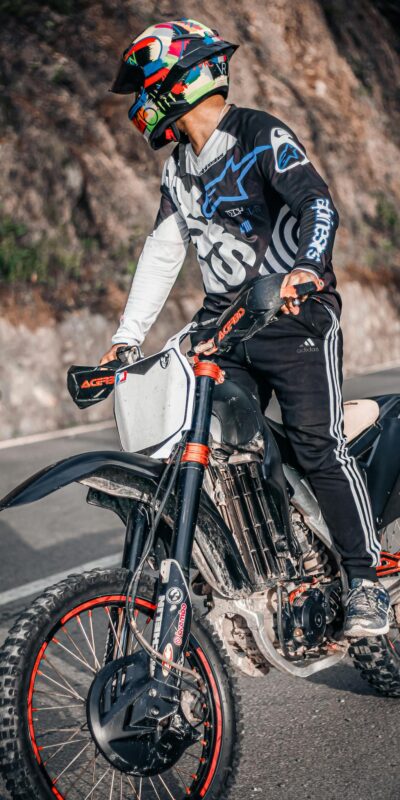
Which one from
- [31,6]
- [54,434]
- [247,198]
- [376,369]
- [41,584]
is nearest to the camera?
[247,198]

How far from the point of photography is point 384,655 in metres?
3.59

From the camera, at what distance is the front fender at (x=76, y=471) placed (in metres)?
2.76

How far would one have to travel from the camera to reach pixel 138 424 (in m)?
2.98

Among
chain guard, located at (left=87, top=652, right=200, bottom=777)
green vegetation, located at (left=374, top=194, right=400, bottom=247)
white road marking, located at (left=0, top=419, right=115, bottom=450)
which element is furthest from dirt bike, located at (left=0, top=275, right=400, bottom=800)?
green vegetation, located at (left=374, top=194, right=400, bottom=247)

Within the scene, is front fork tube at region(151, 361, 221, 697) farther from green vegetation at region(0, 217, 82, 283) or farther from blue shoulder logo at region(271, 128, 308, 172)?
green vegetation at region(0, 217, 82, 283)

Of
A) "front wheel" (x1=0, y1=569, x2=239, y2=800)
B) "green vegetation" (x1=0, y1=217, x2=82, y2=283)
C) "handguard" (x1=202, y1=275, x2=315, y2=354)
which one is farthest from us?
"green vegetation" (x1=0, y1=217, x2=82, y2=283)

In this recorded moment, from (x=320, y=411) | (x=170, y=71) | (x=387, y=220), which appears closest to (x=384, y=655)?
(x=320, y=411)

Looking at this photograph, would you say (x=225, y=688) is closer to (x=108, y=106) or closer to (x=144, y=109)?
(x=144, y=109)

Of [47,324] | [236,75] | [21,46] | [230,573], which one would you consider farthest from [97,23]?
[230,573]

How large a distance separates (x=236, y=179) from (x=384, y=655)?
178 cm

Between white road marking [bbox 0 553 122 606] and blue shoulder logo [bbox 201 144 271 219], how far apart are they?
2.35 metres

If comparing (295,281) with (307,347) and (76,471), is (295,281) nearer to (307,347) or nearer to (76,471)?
(307,347)

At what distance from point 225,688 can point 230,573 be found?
34 centimetres

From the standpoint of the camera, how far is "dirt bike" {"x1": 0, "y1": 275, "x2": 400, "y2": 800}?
8.98 feet
